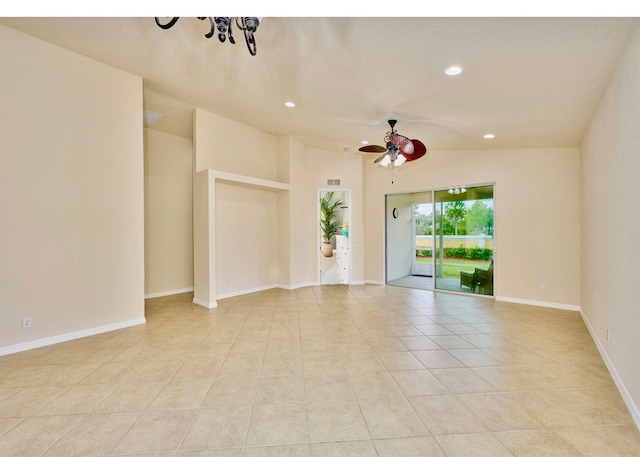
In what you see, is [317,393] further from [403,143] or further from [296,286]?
[296,286]

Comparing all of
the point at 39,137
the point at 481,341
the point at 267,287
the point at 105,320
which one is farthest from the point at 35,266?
the point at 481,341

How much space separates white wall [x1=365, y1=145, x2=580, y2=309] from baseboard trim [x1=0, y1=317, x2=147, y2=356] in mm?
6481

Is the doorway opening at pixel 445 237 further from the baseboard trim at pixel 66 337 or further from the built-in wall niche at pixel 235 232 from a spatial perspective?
the baseboard trim at pixel 66 337

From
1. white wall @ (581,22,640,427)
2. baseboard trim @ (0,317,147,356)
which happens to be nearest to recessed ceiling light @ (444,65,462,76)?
white wall @ (581,22,640,427)

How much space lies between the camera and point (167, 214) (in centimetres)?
629

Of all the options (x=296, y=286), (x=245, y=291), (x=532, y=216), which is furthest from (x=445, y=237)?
(x=245, y=291)

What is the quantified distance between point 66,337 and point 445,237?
6.84 meters

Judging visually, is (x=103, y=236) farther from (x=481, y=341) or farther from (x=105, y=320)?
(x=481, y=341)

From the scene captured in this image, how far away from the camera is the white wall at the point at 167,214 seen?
600 centimetres

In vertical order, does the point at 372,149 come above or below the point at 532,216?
above

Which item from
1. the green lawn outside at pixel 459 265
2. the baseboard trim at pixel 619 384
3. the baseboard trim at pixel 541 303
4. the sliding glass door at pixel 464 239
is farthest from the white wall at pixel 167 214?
the baseboard trim at pixel 619 384

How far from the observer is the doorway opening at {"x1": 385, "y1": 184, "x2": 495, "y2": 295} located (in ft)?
20.0

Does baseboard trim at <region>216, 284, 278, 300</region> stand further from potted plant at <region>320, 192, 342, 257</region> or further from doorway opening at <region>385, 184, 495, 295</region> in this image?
potted plant at <region>320, 192, 342, 257</region>

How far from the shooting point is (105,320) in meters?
3.85
